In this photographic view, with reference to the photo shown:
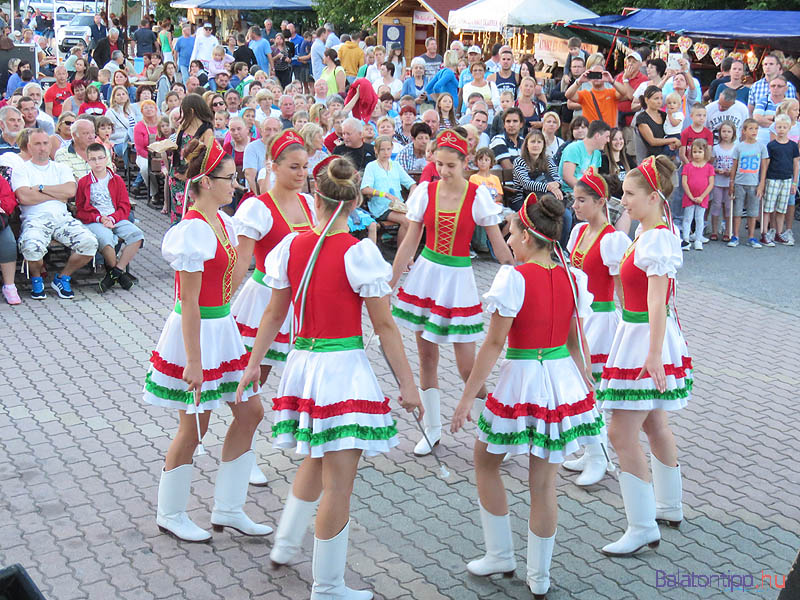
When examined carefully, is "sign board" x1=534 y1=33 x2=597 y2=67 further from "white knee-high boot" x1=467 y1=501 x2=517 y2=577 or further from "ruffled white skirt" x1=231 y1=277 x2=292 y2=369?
"white knee-high boot" x1=467 y1=501 x2=517 y2=577

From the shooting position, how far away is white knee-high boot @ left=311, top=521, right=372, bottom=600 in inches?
171

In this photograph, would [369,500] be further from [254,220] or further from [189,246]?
[189,246]

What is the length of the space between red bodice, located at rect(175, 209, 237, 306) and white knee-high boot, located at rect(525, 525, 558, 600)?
1958mm

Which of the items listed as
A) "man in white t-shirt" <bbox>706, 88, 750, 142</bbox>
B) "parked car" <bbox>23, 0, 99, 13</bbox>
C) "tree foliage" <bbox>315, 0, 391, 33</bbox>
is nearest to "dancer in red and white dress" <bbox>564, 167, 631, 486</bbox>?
"man in white t-shirt" <bbox>706, 88, 750, 142</bbox>

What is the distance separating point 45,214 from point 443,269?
5.14 metres

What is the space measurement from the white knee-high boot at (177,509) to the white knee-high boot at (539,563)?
5.65ft

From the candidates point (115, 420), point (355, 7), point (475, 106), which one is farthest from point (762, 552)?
point (355, 7)

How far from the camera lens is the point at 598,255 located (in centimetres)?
559

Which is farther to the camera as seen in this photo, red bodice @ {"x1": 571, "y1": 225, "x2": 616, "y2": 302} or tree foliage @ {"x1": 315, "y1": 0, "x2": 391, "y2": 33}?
tree foliage @ {"x1": 315, "y1": 0, "x2": 391, "y2": 33}

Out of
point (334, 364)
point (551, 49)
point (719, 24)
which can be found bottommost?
point (334, 364)

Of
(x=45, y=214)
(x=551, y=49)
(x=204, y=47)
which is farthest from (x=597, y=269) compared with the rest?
(x=204, y=47)

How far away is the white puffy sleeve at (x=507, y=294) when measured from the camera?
444cm

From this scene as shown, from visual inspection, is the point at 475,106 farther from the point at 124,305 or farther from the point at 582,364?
the point at 582,364

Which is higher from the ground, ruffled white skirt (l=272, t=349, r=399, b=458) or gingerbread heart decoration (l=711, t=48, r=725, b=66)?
gingerbread heart decoration (l=711, t=48, r=725, b=66)
